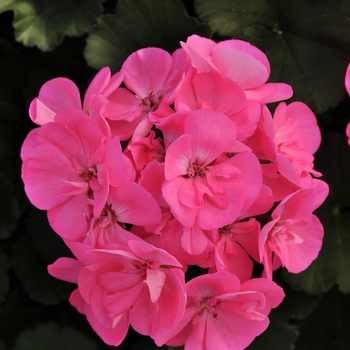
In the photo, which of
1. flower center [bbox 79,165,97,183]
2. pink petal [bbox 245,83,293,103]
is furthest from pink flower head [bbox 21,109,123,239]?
pink petal [bbox 245,83,293,103]

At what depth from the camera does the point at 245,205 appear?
0.76 metres

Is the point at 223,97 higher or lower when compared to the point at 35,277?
higher

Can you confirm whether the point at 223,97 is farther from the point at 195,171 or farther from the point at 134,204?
the point at 134,204

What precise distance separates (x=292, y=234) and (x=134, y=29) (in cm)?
74

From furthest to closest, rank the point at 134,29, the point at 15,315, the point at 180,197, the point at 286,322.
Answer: the point at 15,315
the point at 286,322
the point at 134,29
the point at 180,197

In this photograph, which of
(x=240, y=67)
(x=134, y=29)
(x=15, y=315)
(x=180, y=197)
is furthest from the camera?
(x=15, y=315)

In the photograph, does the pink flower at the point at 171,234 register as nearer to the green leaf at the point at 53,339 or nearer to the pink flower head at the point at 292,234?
the pink flower head at the point at 292,234

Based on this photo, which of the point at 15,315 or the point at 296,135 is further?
the point at 15,315

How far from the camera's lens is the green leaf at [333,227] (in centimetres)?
125

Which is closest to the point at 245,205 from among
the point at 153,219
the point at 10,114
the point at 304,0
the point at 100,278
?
the point at 153,219

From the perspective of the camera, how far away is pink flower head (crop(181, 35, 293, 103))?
81cm

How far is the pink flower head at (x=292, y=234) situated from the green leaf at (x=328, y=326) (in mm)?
741

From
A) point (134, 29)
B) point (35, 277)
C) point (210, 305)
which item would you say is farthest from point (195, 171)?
point (35, 277)

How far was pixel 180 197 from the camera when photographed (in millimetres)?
729
